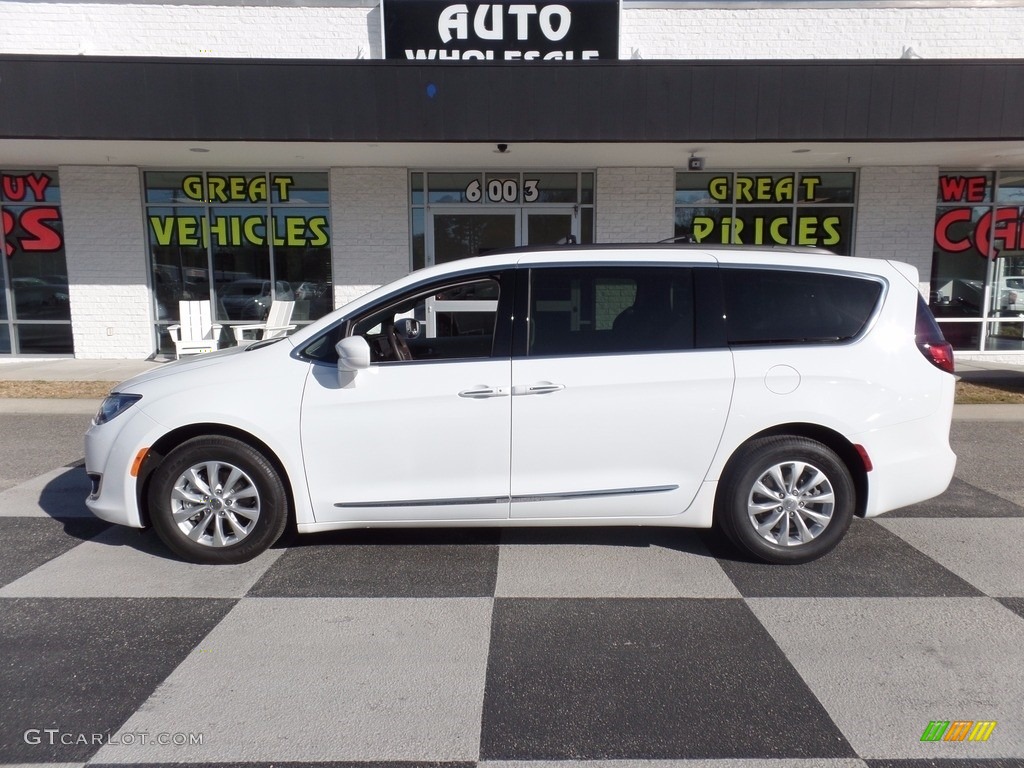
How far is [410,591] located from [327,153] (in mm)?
8558

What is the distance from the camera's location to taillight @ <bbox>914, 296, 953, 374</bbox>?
14.0 feet

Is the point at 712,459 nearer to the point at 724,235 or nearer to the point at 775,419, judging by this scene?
the point at 775,419

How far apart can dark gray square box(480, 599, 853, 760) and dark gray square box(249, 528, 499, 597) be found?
0.45 meters

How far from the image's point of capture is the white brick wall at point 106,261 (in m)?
12.4

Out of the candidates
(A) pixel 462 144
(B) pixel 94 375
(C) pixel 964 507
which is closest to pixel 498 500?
(C) pixel 964 507

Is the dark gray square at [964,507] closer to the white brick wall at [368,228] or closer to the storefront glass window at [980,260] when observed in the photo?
the storefront glass window at [980,260]

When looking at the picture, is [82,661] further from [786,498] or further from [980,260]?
[980,260]

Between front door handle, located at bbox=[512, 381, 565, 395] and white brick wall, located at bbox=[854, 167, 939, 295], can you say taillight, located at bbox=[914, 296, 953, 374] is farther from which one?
white brick wall, located at bbox=[854, 167, 939, 295]

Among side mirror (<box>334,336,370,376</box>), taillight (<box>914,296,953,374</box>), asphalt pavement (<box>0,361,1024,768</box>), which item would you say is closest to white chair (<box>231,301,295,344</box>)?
asphalt pavement (<box>0,361,1024,768</box>)

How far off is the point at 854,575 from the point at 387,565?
2.71 m

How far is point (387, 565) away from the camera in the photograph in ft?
14.1

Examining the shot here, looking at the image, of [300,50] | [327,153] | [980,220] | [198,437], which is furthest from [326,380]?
[980,220]

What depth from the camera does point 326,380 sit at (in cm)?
413

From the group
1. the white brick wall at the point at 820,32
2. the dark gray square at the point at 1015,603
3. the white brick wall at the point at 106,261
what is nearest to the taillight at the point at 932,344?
the dark gray square at the point at 1015,603
